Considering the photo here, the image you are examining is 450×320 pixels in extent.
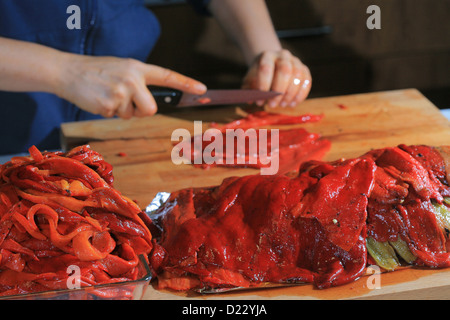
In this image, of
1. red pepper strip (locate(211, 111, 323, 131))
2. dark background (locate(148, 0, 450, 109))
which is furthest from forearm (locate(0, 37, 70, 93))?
dark background (locate(148, 0, 450, 109))

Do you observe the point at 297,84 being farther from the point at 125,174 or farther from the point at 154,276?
the point at 154,276

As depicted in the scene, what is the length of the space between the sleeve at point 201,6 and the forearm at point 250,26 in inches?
2.7

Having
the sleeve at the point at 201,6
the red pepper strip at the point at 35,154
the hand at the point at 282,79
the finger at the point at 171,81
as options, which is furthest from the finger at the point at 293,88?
the red pepper strip at the point at 35,154


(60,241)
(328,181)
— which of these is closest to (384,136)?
(328,181)

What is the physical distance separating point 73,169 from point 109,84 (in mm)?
824

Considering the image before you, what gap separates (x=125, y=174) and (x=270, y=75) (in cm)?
90

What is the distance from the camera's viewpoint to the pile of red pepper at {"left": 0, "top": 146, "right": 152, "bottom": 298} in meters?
1.62

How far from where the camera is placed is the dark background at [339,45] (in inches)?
168

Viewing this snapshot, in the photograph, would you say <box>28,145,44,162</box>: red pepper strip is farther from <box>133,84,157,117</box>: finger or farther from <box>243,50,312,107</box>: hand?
<box>243,50,312,107</box>: hand

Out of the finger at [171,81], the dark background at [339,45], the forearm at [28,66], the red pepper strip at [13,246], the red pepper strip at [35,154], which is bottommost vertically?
the dark background at [339,45]

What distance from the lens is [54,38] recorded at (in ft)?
9.59

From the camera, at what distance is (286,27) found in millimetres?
4406

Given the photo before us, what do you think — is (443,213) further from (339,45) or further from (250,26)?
(339,45)

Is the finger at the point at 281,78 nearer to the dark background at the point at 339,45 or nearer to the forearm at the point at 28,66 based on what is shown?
the forearm at the point at 28,66
